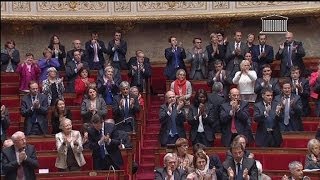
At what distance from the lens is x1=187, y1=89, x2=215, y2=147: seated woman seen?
757 cm

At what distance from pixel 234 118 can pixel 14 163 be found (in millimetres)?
2135

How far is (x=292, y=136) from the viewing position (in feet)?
24.6

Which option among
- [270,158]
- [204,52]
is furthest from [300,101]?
[204,52]

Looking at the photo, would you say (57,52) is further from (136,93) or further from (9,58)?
(136,93)

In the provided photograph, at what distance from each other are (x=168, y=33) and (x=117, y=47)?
4.42 feet

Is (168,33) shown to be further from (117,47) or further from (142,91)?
(142,91)

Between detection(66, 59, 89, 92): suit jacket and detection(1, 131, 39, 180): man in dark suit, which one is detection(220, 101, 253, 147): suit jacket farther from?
detection(66, 59, 89, 92): suit jacket

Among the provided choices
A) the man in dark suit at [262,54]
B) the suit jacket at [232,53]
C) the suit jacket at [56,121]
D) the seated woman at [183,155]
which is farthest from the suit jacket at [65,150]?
the man in dark suit at [262,54]

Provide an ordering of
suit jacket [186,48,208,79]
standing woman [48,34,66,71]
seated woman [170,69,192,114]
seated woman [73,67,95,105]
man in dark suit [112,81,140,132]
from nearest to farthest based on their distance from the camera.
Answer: man in dark suit [112,81,140,132], seated woman [170,69,192,114], seated woman [73,67,95,105], suit jacket [186,48,208,79], standing woman [48,34,66,71]

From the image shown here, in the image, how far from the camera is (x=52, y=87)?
27.9 ft

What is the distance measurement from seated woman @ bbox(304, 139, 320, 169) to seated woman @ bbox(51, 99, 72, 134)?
2.32m

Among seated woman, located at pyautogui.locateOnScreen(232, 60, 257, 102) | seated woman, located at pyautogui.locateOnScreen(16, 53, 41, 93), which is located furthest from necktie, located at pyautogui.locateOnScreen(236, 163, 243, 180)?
seated woman, located at pyautogui.locateOnScreen(16, 53, 41, 93)

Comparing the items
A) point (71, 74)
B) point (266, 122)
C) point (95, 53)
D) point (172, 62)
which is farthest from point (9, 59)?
point (266, 122)

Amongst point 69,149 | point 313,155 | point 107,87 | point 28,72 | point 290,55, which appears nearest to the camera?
point 313,155
